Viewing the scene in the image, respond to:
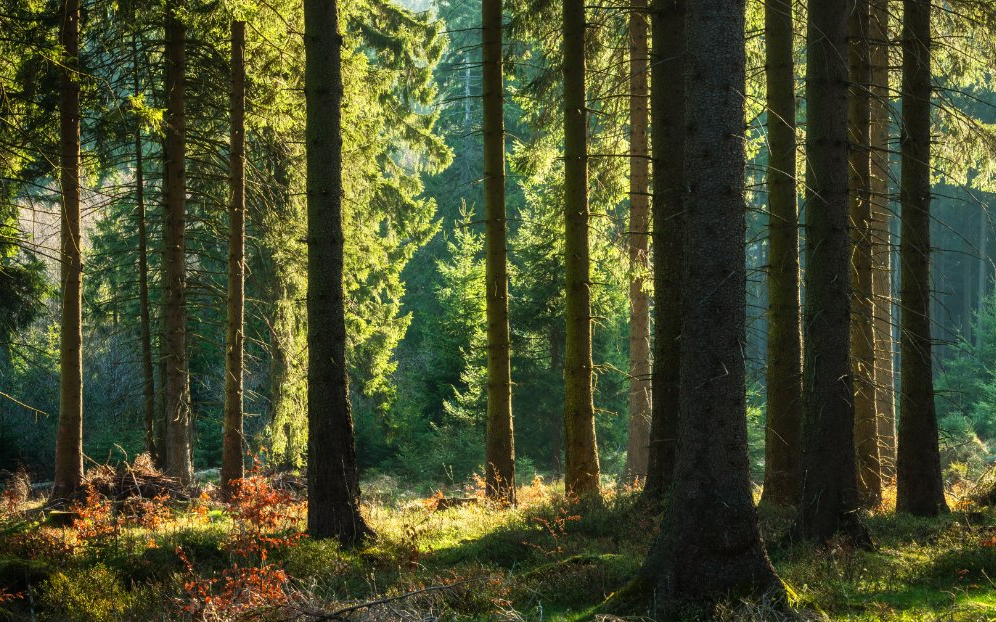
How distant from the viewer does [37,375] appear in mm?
26906

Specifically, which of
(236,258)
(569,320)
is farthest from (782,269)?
(236,258)

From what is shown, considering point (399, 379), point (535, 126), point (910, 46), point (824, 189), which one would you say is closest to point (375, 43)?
point (535, 126)

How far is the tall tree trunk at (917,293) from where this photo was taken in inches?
398

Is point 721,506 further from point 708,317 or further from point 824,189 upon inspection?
point 824,189

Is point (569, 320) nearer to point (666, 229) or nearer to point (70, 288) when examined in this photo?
point (666, 229)

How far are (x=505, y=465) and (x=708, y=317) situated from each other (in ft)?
25.5

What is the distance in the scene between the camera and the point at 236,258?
43.0ft

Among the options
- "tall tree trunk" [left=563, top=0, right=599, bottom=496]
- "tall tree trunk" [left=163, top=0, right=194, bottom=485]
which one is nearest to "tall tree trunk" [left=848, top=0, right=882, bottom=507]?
"tall tree trunk" [left=563, top=0, right=599, bottom=496]

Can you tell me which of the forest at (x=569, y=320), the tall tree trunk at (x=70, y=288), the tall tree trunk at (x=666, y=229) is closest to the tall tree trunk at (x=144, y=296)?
the forest at (x=569, y=320)

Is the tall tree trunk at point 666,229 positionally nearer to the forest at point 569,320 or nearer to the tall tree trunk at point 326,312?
the forest at point 569,320

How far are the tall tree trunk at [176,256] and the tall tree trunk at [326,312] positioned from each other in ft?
16.3

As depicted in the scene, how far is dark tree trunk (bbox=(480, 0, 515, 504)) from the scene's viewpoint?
12883 mm

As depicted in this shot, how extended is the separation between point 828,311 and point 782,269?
274 cm

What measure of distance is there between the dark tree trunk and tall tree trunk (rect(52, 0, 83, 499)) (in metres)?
5.76
